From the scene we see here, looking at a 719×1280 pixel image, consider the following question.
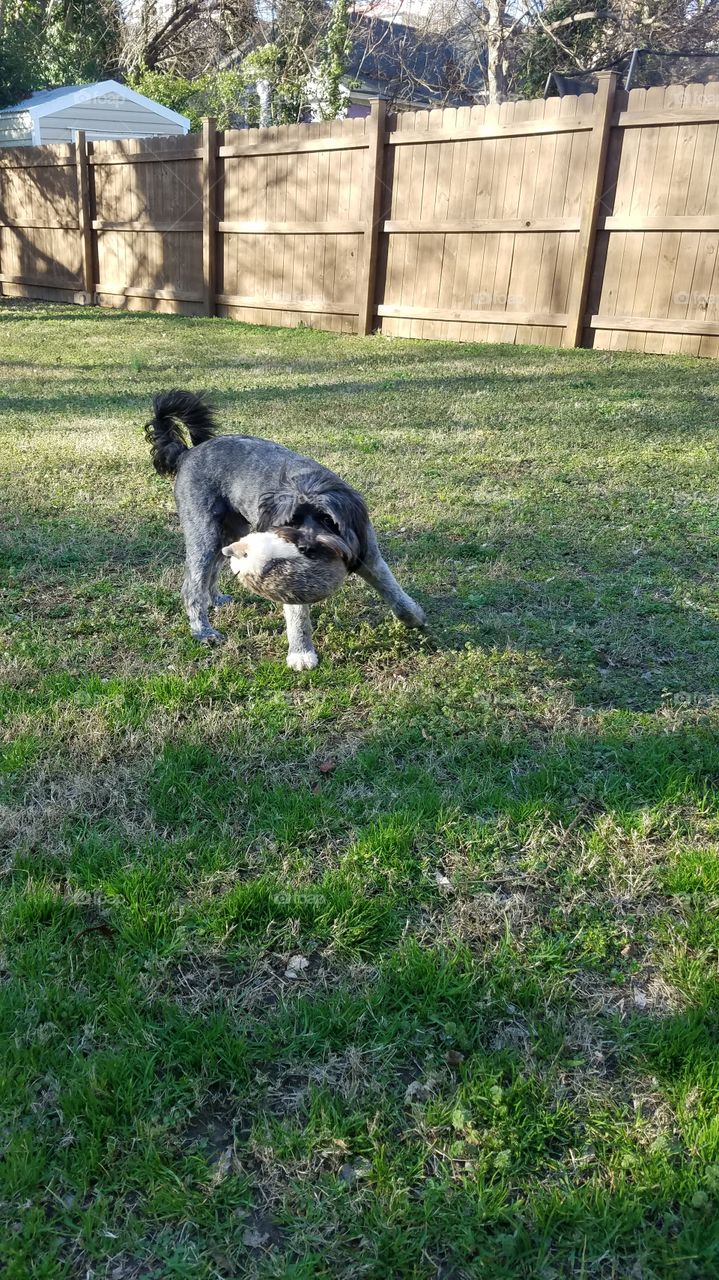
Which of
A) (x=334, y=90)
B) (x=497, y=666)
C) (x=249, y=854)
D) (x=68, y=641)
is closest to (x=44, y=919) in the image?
(x=249, y=854)

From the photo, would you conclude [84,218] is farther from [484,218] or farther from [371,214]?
[484,218]

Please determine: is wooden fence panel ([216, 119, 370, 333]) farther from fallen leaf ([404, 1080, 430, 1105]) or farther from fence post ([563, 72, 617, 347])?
fallen leaf ([404, 1080, 430, 1105])

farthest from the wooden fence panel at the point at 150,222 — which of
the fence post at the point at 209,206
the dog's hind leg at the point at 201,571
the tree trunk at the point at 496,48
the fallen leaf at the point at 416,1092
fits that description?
the fallen leaf at the point at 416,1092

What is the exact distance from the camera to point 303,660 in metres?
3.66

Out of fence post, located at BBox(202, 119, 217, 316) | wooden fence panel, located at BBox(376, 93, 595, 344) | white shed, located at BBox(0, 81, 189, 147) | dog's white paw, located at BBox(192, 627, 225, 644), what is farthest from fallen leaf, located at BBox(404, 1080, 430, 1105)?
white shed, located at BBox(0, 81, 189, 147)

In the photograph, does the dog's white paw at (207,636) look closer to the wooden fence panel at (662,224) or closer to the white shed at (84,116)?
the wooden fence panel at (662,224)

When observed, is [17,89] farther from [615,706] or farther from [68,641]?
[615,706]

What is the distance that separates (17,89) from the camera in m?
20.1

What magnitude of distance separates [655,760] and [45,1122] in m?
2.15

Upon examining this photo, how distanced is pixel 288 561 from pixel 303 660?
36.6 inches

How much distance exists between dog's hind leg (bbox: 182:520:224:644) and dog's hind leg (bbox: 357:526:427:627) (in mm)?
728

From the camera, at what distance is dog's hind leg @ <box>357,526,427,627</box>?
3.58 metres

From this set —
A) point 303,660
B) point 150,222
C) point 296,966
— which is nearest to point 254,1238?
point 296,966

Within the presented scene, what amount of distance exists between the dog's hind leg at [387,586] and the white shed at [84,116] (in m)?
23.6
